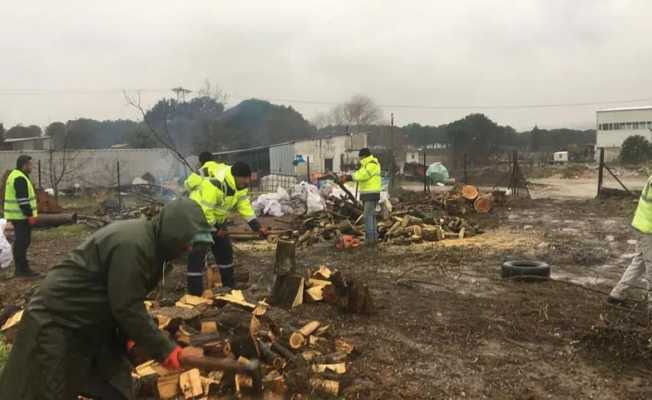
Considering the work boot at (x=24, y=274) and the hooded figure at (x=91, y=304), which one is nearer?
the hooded figure at (x=91, y=304)

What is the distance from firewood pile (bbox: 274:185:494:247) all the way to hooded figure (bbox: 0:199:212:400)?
8.05 m

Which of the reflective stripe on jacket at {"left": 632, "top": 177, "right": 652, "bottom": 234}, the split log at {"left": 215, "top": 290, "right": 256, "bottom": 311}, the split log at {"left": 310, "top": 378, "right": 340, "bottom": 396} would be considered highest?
the reflective stripe on jacket at {"left": 632, "top": 177, "right": 652, "bottom": 234}

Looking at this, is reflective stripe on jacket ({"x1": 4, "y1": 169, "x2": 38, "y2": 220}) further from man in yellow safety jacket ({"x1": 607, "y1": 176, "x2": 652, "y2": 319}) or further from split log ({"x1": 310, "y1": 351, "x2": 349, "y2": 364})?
man in yellow safety jacket ({"x1": 607, "y1": 176, "x2": 652, "y2": 319})

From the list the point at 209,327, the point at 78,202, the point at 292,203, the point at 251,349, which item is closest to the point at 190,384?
the point at 251,349

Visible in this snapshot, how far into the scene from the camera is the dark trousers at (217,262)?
627cm

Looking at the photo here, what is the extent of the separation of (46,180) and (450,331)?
87.0 feet

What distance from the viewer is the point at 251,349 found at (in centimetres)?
441

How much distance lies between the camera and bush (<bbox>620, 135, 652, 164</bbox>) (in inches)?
1783

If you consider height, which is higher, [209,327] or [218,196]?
[218,196]

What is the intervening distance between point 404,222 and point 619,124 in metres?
63.2

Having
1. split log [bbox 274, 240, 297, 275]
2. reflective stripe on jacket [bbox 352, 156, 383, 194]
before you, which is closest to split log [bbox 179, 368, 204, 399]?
split log [bbox 274, 240, 297, 275]

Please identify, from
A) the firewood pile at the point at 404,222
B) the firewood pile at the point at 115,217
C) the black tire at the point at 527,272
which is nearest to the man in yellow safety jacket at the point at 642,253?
the black tire at the point at 527,272

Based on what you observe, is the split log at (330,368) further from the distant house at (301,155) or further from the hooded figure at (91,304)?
the distant house at (301,155)

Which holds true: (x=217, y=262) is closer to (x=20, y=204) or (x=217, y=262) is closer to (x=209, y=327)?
(x=209, y=327)
